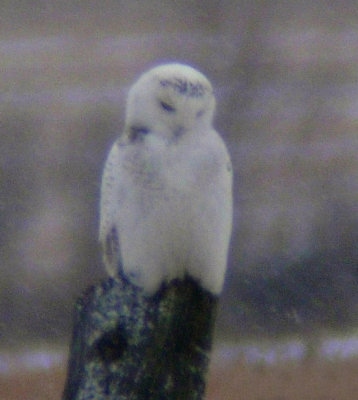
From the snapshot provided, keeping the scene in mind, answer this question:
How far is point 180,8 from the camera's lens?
11.2ft

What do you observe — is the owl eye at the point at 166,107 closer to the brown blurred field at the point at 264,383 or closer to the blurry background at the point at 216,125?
the blurry background at the point at 216,125

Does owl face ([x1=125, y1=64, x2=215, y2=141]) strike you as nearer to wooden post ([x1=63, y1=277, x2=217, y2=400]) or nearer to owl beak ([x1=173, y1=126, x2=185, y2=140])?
owl beak ([x1=173, y1=126, x2=185, y2=140])

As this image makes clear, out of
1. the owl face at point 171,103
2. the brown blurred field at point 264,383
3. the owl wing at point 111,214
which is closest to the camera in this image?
the owl face at point 171,103

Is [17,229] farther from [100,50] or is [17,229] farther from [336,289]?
[336,289]

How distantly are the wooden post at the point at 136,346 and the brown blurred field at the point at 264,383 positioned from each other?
1733mm

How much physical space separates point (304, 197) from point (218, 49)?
70 cm

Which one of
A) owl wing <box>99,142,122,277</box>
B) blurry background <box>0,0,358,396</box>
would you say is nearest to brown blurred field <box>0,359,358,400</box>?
blurry background <box>0,0,358,396</box>

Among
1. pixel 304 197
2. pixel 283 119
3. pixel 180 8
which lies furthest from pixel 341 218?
pixel 180 8

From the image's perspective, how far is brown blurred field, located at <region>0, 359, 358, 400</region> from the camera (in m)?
3.24

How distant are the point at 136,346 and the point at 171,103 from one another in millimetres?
396

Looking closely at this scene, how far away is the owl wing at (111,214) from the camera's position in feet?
4.96

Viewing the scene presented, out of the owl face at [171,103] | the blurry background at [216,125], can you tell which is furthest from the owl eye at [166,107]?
the blurry background at [216,125]

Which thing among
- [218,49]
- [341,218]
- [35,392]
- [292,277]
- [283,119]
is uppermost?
[218,49]

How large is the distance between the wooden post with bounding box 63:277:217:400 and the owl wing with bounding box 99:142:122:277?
0.30 ft
